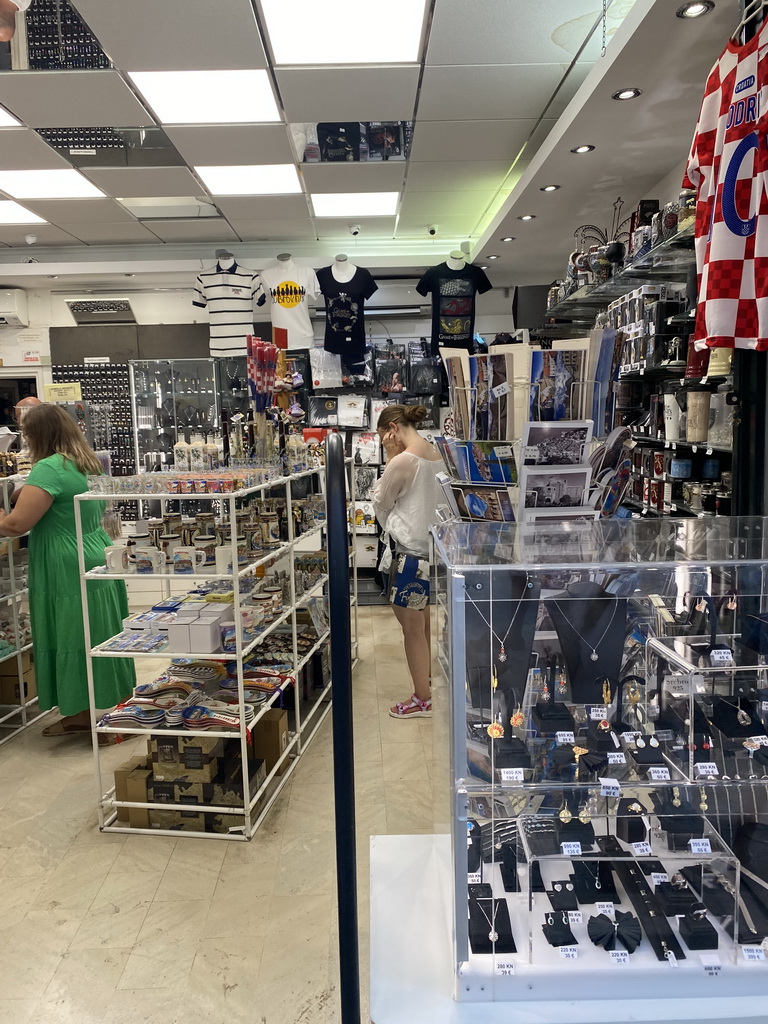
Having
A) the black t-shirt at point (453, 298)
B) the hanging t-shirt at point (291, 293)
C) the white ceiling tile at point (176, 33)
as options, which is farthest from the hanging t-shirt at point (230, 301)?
the white ceiling tile at point (176, 33)

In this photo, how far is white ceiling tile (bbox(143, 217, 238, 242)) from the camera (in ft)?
20.0

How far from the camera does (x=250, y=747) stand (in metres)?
3.37

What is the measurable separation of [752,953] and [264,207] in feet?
18.8

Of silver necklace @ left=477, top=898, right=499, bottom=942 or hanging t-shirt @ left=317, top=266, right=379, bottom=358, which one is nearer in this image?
silver necklace @ left=477, top=898, right=499, bottom=942

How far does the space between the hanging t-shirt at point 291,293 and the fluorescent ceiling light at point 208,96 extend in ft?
7.94

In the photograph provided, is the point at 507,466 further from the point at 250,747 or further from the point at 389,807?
the point at 250,747

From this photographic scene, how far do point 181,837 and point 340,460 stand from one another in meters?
2.49

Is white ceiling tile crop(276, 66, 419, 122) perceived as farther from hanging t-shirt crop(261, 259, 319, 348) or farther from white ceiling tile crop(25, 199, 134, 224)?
hanging t-shirt crop(261, 259, 319, 348)

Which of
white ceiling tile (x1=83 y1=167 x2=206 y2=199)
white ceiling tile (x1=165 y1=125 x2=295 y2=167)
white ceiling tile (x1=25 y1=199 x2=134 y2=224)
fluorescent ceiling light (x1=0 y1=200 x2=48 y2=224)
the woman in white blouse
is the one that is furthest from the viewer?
fluorescent ceiling light (x1=0 y1=200 x2=48 y2=224)

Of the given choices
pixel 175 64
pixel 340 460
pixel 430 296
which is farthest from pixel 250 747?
pixel 430 296

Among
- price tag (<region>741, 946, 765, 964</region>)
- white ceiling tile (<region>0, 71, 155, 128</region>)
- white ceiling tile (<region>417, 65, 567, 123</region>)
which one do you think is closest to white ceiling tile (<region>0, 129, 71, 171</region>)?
white ceiling tile (<region>0, 71, 155, 128</region>)

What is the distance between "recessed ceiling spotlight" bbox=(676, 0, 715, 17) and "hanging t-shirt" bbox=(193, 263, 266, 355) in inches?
186

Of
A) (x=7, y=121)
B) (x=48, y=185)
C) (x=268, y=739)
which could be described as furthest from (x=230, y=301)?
(x=268, y=739)

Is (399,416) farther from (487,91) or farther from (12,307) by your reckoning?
(12,307)
